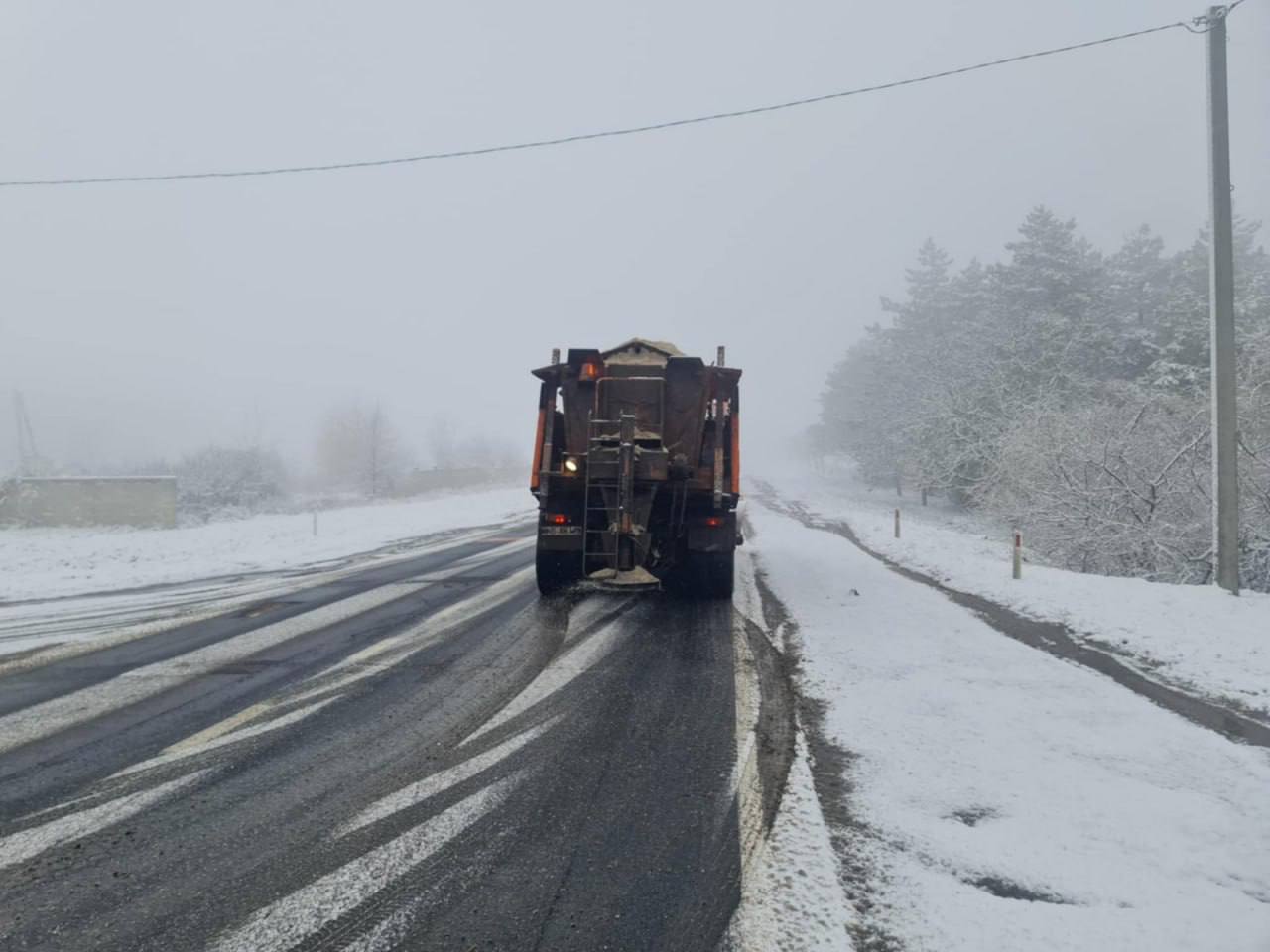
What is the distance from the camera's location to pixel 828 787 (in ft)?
11.3

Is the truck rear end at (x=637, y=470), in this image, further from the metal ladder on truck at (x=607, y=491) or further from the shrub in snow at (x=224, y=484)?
the shrub in snow at (x=224, y=484)

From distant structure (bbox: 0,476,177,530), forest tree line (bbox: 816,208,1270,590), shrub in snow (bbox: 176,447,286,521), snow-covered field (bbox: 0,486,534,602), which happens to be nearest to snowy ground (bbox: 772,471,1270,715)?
forest tree line (bbox: 816,208,1270,590)

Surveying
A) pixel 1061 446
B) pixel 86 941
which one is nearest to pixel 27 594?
pixel 86 941

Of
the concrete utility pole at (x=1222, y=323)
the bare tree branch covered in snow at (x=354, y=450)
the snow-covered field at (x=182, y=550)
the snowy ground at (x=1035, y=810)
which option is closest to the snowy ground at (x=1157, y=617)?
the concrete utility pole at (x=1222, y=323)

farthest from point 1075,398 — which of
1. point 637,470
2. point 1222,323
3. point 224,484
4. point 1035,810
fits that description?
point 224,484

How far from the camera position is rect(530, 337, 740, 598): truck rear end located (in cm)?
771

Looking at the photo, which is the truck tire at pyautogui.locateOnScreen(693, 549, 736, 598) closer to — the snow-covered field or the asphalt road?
the asphalt road

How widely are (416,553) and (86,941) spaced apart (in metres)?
12.2

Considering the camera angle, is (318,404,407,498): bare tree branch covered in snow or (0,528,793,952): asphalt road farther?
(318,404,407,498): bare tree branch covered in snow

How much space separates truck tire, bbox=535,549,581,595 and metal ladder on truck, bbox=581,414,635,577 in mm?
447

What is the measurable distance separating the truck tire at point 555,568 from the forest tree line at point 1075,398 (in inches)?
452

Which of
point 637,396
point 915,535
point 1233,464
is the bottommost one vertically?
point 915,535

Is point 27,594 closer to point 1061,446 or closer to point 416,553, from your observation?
point 416,553

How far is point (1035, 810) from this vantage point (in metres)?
3.21
